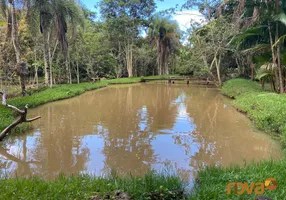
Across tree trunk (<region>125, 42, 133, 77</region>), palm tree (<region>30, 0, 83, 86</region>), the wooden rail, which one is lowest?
the wooden rail

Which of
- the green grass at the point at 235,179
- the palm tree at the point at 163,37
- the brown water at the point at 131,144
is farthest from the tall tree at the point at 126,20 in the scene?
the green grass at the point at 235,179

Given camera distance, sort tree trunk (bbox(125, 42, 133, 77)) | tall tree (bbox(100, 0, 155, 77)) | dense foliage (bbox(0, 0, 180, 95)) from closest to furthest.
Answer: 1. dense foliage (bbox(0, 0, 180, 95))
2. tall tree (bbox(100, 0, 155, 77))
3. tree trunk (bbox(125, 42, 133, 77))

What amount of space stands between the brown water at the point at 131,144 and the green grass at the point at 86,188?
1.07 m

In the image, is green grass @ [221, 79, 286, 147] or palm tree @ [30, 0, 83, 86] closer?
green grass @ [221, 79, 286, 147]

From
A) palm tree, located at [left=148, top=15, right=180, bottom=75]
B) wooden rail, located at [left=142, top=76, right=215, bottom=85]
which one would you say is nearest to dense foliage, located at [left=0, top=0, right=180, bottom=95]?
palm tree, located at [left=148, top=15, right=180, bottom=75]

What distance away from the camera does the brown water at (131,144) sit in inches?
197

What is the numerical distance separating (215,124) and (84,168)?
16.9ft

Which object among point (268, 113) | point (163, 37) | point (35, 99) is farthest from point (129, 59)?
point (268, 113)

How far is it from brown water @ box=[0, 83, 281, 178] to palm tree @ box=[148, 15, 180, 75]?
2144 centimetres

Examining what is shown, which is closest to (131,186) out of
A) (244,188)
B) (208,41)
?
(244,188)

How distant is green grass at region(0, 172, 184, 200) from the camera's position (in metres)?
3.05

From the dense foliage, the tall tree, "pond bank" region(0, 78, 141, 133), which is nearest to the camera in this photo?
"pond bank" region(0, 78, 141, 133)

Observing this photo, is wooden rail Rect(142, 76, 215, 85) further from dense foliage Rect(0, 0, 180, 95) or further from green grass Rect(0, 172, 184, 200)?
green grass Rect(0, 172, 184, 200)

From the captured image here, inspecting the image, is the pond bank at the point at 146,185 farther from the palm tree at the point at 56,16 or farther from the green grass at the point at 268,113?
the palm tree at the point at 56,16
